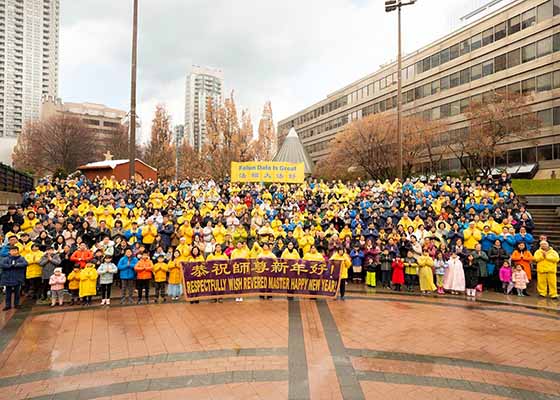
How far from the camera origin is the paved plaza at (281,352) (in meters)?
5.40

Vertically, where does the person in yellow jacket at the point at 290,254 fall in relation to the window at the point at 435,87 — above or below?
below

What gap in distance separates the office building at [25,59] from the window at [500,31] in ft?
411

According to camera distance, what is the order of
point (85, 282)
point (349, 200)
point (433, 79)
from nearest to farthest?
point (85, 282) → point (349, 200) → point (433, 79)

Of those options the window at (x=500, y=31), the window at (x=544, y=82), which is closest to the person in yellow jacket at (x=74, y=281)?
the window at (x=544, y=82)

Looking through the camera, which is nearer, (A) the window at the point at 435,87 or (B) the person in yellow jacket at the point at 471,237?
(B) the person in yellow jacket at the point at 471,237

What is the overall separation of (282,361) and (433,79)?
5050cm

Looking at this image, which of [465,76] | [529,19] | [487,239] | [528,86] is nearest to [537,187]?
[487,239]

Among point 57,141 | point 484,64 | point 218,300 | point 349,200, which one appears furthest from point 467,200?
point 57,141

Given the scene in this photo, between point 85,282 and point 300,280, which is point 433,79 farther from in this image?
point 85,282

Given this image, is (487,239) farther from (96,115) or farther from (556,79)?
(96,115)

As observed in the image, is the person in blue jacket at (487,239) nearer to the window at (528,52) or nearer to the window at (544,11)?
the window at (528,52)

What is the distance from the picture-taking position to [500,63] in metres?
38.7

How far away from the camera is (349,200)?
17.7 metres

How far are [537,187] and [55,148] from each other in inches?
2122
